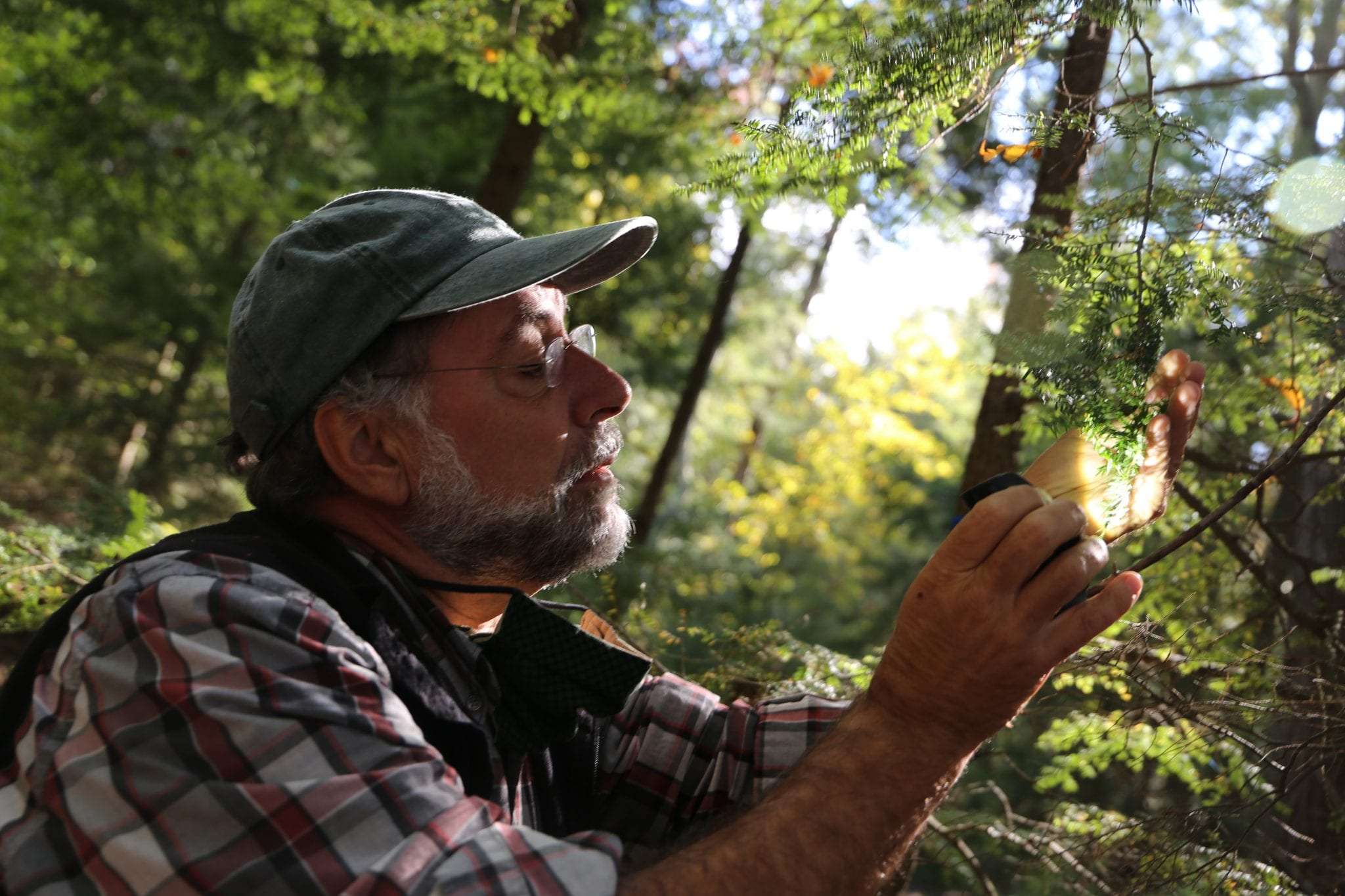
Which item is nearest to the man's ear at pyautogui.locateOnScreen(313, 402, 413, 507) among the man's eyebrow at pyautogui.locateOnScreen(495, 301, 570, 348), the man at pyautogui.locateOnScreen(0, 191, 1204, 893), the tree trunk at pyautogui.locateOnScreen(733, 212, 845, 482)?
the man at pyautogui.locateOnScreen(0, 191, 1204, 893)

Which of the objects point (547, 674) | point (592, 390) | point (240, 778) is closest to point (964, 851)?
point (547, 674)

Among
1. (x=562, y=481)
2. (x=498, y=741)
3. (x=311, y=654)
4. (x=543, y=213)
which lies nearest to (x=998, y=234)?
(x=562, y=481)

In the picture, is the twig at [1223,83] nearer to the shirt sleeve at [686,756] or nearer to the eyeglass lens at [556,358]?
the eyeglass lens at [556,358]

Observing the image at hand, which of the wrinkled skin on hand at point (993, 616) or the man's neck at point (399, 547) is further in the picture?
the man's neck at point (399, 547)

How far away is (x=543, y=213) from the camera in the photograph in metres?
10.5

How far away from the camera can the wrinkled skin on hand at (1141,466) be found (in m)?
1.57

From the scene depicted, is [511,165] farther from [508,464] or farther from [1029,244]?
[508,464]

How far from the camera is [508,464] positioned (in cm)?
199

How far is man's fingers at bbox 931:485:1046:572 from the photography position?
54.5 inches

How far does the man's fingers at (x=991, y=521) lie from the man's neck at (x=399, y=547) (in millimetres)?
936

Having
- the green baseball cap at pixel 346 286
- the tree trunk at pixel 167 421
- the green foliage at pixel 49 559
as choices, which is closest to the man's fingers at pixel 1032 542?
the green baseball cap at pixel 346 286

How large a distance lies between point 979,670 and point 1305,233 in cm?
136

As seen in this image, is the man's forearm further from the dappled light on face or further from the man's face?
the dappled light on face

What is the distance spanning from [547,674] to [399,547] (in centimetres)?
44
